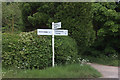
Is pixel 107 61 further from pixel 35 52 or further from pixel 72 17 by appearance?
pixel 35 52

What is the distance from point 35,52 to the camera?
7777 millimetres

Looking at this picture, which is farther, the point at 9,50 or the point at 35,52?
the point at 35,52

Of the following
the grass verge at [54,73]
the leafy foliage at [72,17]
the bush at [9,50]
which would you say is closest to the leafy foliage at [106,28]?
the leafy foliage at [72,17]

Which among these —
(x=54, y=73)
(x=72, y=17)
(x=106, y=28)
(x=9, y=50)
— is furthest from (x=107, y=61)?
(x=9, y=50)

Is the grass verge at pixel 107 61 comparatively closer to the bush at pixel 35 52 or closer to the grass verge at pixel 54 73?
the bush at pixel 35 52

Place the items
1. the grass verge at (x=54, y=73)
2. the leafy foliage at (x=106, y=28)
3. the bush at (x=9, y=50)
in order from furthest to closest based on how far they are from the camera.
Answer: the leafy foliage at (x=106, y=28) < the bush at (x=9, y=50) < the grass verge at (x=54, y=73)

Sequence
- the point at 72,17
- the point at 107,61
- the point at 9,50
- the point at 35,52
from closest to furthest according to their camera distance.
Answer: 1. the point at 9,50
2. the point at 35,52
3. the point at 72,17
4. the point at 107,61

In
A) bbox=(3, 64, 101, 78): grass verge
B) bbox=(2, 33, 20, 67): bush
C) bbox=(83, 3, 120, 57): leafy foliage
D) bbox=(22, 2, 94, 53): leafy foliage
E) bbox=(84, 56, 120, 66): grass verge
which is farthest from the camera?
bbox=(83, 3, 120, 57): leafy foliage

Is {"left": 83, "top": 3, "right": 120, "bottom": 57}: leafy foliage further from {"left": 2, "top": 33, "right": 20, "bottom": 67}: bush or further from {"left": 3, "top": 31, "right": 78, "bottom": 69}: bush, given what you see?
{"left": 2, "top": 33, "right": 20, "bottom": 67}: bush

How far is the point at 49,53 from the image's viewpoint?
8.08 meters

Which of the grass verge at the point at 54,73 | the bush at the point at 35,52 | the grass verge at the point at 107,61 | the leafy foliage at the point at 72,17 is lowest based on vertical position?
the grass verge at the point at 107,61

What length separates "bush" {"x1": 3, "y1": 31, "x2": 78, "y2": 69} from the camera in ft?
24.7

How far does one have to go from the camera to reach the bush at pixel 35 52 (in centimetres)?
754

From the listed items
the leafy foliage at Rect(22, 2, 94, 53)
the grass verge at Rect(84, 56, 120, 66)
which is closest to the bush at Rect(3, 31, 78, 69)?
the leafy foliage at Rect(22, 2, 94, 53)
